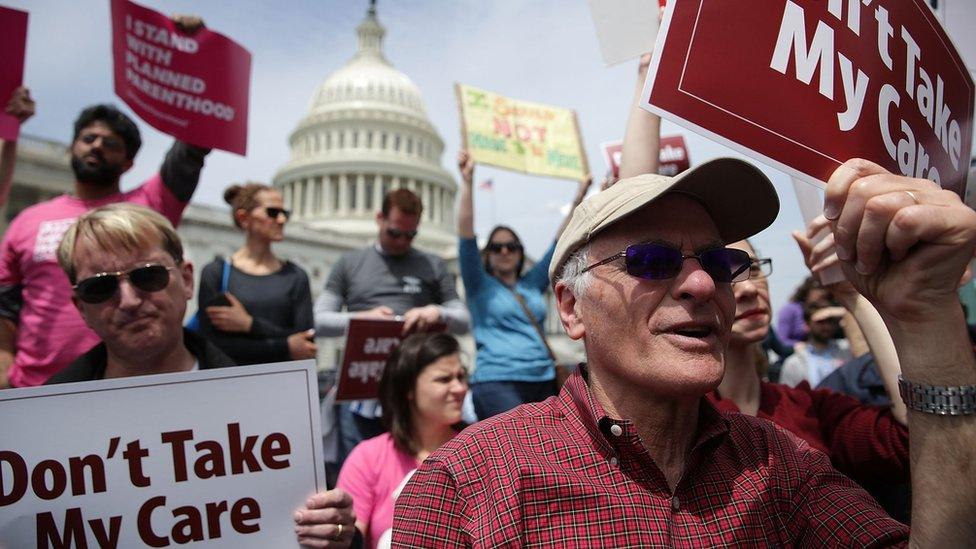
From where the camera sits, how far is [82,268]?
2.11 meters

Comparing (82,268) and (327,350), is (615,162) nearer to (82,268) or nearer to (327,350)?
(82,268)

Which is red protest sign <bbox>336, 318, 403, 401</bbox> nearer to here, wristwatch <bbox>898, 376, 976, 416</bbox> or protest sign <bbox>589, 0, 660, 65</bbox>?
protest sign <bbox>589, 0, 660, 65</bbox>

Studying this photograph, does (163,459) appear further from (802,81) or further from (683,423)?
(802,81)

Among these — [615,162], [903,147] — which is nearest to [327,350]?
[615,162]

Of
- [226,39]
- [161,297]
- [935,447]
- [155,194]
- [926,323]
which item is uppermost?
[226,39]

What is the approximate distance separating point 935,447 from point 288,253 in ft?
162

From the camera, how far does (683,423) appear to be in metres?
1.47

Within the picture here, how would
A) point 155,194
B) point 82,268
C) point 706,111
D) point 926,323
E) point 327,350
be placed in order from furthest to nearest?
point 327,350
point 155,194
point 82,268
point 706,111
point 926,323

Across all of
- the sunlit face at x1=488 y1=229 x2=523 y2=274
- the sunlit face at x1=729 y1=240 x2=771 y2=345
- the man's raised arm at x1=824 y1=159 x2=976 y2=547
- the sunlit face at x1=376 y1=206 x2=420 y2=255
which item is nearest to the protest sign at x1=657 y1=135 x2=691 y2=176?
the sunlit face at x1=488 y1=229 x2=523 y2=274

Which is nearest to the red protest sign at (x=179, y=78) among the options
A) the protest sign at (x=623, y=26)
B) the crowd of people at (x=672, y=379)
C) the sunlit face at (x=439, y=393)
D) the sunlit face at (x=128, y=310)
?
the crowd of people at (x=672, y=379)

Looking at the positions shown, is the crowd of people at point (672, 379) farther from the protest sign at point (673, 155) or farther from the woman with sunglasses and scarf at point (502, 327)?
the protest sign at point (673, 155)

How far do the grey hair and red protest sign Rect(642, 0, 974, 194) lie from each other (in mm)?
367

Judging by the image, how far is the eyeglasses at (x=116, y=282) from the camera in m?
2.06

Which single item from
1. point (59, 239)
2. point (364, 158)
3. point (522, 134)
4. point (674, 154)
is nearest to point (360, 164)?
point (364, 158)
